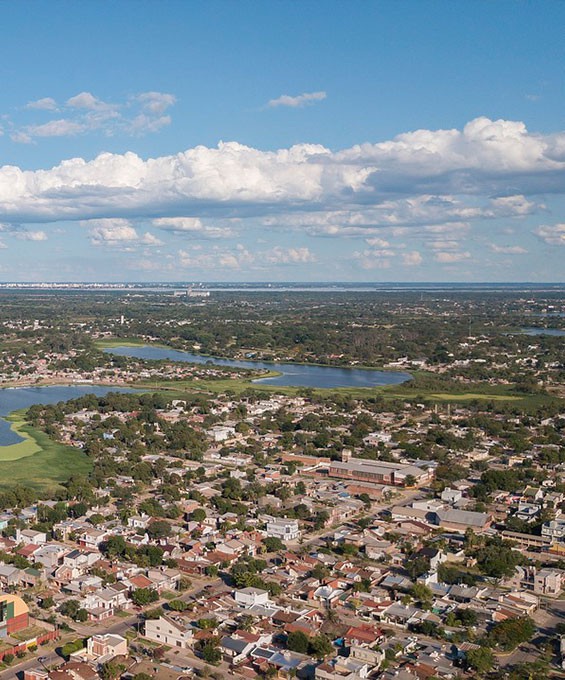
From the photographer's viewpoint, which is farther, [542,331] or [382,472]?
[542,331]

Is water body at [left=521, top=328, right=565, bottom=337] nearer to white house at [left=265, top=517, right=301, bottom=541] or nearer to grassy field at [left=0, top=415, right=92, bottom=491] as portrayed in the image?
grassy field at [left=0, top=415, right=92, bottom=491]

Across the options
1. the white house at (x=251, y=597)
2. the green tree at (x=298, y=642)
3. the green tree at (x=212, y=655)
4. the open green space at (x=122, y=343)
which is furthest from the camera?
the open green space at (x=122, y=343)

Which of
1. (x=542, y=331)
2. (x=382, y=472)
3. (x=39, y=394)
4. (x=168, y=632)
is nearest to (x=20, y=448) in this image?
(x=382, y=472)

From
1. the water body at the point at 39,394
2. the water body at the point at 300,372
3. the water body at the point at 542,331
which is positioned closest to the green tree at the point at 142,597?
the water body at the point at 39,394

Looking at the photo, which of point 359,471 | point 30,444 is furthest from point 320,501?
point 30,444

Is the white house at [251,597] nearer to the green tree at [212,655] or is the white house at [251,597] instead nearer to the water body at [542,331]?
the green tree at [212,655]

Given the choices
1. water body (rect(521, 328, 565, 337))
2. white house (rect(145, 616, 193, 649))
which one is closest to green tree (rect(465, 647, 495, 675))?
white house (rect(145, 616, 193, 649))

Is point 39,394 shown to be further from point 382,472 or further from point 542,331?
point 542,331
